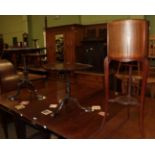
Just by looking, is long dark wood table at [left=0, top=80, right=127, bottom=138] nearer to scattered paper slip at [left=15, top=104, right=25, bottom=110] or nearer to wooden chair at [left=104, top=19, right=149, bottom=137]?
scattered paper slip at [left=15, top=104, right=25, bottom=110]

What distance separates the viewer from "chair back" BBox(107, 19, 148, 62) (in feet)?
4.77

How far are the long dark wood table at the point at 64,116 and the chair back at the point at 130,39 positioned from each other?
2.42 ft

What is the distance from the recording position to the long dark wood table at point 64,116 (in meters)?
1.72

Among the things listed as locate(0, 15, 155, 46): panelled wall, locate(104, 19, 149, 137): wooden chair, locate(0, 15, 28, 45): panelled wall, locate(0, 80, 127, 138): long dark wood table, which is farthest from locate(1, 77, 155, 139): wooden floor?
locate(0, 15, 28, 45): panelled wall

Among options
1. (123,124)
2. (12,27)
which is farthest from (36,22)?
(123,124)

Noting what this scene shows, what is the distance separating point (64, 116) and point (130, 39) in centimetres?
111

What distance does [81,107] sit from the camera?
7.41 feet

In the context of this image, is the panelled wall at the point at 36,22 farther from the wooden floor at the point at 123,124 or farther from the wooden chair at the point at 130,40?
the wooden chair at the point at 130,40

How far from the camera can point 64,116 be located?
207 centimetres

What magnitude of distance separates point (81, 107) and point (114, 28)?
109 cm

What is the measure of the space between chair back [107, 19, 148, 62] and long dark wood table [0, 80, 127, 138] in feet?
2.42

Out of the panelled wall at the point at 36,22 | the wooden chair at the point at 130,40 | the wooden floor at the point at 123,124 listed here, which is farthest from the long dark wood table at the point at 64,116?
the panelled wall at the point at 36,22

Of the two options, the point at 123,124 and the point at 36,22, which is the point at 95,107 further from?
the point at 36,22
